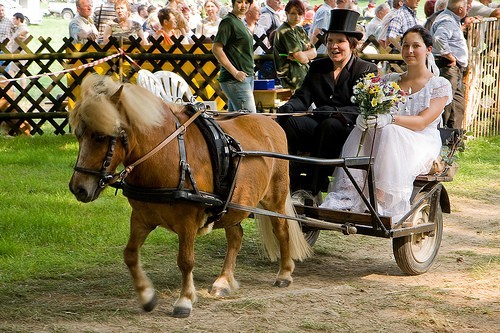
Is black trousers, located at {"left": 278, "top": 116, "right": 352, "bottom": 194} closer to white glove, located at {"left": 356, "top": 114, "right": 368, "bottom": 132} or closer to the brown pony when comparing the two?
white glove, located at {"left": 356, "top": 114, "right": 368, "bottom": 132}

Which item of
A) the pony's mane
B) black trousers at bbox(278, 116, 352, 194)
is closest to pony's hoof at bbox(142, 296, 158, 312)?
the pony's mane

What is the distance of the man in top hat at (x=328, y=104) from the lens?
679cm

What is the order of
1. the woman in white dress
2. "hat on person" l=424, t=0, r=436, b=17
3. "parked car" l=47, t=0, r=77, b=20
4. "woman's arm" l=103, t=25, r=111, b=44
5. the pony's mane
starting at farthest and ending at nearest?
"parked car" l=47, t=0, r=77, b=20 → "woman's arm" l=103, t=25, r=111, b=44 → "hat on person" l=424, t=0, r=436, b=17 → the woman in white dress → the pony's mane

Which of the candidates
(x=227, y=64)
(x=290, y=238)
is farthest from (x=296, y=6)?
(x=290, y=238)

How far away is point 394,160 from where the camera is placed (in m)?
6.46

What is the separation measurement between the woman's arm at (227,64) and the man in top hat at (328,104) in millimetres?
2954

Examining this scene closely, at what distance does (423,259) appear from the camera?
685cm

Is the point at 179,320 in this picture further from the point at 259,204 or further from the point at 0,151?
the point at 0,151

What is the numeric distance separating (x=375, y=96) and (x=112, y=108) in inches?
89.4

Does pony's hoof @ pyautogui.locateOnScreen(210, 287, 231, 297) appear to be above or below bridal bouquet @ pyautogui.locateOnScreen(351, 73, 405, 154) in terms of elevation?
below

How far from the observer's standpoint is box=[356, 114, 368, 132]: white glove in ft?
21.1

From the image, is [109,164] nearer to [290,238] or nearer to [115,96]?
[115,96]

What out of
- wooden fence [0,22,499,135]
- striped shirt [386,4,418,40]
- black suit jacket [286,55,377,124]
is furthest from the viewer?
wooden fence [0,22,499,135]

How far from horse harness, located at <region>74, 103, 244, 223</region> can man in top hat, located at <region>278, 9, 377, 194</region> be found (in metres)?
1.22
